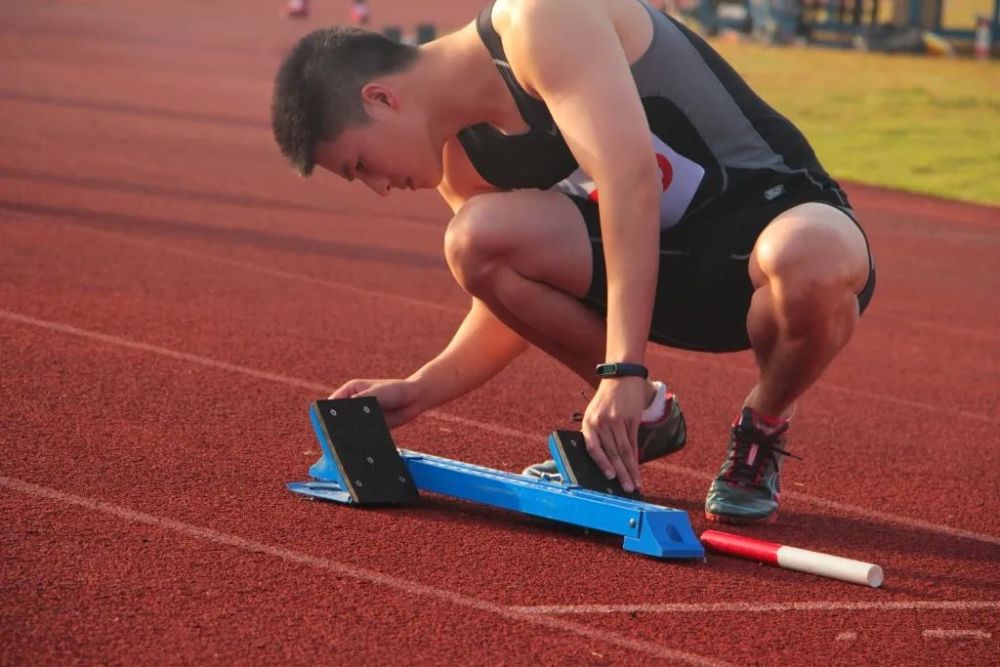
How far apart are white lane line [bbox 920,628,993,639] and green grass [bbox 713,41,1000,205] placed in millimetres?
10628

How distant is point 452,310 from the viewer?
718 cm

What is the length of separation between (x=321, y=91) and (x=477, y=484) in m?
1.01

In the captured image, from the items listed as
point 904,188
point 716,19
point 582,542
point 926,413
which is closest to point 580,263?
point 582,542

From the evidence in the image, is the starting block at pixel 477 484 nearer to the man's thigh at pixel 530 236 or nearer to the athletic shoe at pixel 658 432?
the athletic shoe at pixel 658 432

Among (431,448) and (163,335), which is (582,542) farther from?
(163,335)

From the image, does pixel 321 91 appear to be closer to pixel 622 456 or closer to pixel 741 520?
pixel 622 456

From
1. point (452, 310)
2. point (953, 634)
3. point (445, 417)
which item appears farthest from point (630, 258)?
point (452, 310)

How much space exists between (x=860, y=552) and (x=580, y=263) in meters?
0.99

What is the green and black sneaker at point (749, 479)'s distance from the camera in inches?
157

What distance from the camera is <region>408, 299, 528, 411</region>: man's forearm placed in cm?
416

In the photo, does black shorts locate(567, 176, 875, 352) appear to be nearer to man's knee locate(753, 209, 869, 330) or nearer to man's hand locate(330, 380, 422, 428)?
man's knee locate(753, 209, 869, 330)

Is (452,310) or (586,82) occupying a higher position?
(586,82)

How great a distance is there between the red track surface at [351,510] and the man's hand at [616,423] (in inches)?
10.0

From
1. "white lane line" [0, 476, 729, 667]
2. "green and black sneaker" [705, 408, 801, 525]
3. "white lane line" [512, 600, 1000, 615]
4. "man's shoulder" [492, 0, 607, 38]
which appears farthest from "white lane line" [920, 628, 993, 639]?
"man's shoulder" [492, 0, 607, 38]
